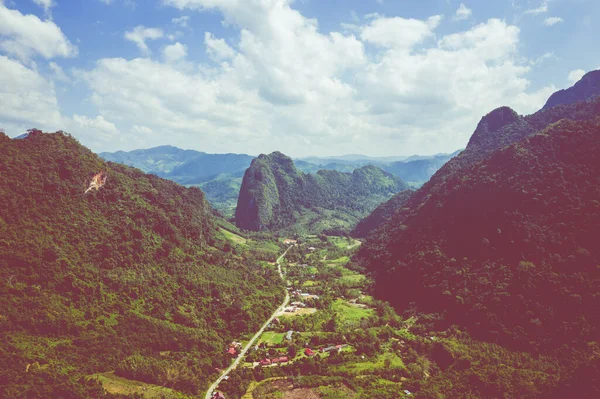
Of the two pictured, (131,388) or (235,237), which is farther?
(235,237)

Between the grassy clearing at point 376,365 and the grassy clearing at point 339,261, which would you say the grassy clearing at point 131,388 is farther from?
the grassy clearing at point 339,261

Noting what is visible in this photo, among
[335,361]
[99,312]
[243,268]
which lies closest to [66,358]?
[99,312]

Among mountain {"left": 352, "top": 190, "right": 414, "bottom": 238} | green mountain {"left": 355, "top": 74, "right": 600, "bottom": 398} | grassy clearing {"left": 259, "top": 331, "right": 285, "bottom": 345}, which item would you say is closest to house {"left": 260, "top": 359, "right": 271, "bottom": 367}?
grassy clearing {"left": 259, "top": 331, "right": 285, "bottom": 345}

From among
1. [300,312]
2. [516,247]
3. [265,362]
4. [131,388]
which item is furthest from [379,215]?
[131,388]

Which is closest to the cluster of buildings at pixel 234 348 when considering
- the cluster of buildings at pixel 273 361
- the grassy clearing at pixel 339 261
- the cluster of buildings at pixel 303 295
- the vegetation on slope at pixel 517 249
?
the cluster of buildings at pixel 273 361

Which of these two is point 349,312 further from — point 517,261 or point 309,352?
point 517,261

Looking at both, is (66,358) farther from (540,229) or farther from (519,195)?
(519,195)
